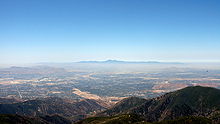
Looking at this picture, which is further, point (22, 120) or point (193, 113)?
point (193, 113)

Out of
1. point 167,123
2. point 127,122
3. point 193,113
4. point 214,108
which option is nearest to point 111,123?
point 127,122

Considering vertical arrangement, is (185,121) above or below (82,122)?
above

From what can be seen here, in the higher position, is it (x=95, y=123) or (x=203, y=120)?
(x=203, y=120)

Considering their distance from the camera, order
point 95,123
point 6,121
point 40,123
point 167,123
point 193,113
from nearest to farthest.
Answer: point 167,123 < point 6,121 < point 95,123 < point 40,123 < point 193,113

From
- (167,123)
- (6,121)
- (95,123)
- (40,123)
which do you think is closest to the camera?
(167,123)

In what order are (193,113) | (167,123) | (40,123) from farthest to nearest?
(193,113) → (40,123) → (167,123)

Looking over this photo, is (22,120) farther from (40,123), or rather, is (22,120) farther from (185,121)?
(185,121)

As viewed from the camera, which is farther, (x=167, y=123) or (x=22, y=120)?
(x=22, y=120)

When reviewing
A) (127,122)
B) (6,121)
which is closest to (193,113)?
(127,122)

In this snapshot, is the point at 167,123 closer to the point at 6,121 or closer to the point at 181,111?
the point at 181,111
